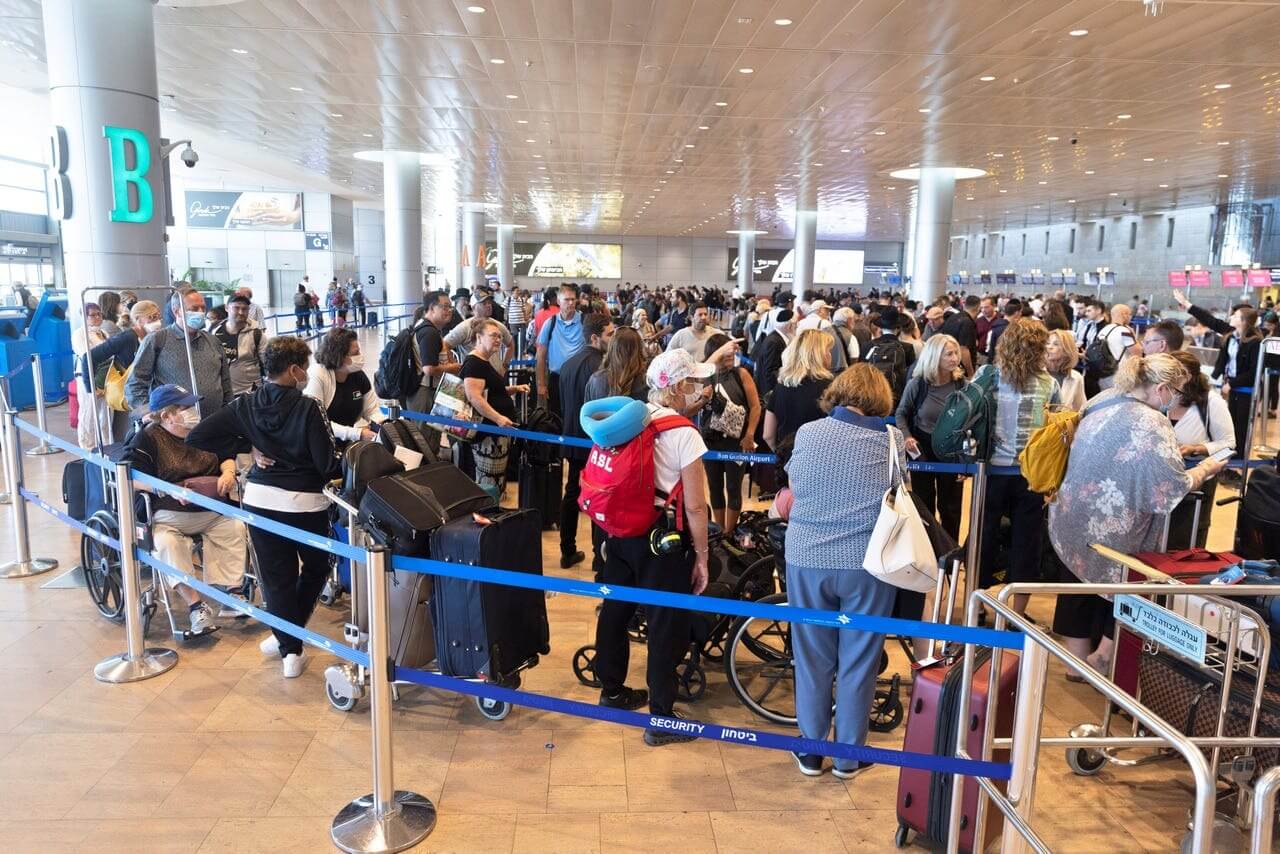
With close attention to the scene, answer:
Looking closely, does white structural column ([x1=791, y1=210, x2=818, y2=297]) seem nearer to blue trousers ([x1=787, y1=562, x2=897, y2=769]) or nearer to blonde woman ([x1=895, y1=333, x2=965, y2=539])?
blonde woman ([x1=895, y1=333, x2=965, y2=539])

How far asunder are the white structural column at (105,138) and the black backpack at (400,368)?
3669 millimetres

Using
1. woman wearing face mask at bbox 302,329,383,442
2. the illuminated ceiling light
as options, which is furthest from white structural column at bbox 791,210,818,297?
woman wearing face mask at bbox 302,329,383,442

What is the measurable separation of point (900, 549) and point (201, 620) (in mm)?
3985

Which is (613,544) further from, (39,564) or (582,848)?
(39,564)

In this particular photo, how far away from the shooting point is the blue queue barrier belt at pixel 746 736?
108 inches

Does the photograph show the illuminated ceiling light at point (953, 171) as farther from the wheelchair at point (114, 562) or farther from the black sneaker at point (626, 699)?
the wheelchair at point (114, 562)

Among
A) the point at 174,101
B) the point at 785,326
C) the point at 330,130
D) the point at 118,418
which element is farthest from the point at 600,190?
the point at 118,418

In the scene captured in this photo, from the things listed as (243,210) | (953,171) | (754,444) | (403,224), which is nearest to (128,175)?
(754,444)

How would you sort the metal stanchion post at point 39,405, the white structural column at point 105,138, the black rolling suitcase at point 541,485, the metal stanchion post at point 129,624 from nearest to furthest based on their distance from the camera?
the metal stanchion post at point 129,624 → the black rolling suitcase at point 541,485 → the white structural column at point 105,138 → the metal stanchion post at point 39,405

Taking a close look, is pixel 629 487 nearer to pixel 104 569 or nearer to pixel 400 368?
pixel 104 569

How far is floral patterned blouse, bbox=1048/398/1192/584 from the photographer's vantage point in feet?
12.7

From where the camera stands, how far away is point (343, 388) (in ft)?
18.9

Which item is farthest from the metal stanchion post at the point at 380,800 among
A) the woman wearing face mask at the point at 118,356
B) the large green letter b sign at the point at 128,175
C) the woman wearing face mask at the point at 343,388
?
the large green letter b sign at the point at 128,175

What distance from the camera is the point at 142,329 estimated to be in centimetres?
777
